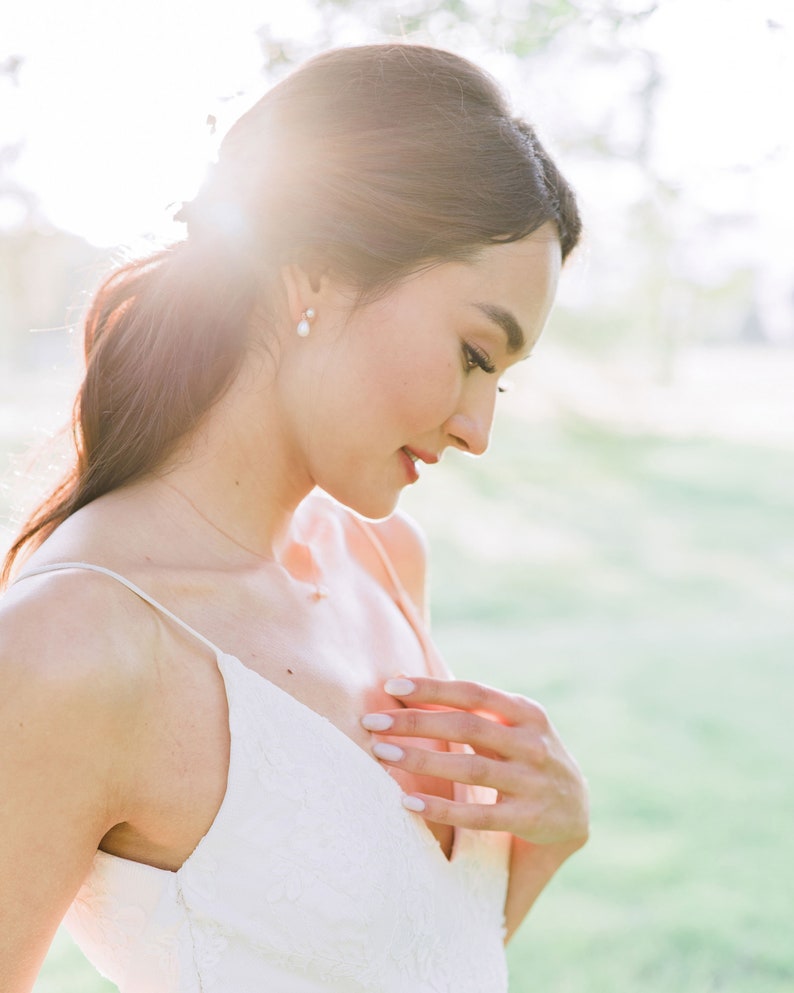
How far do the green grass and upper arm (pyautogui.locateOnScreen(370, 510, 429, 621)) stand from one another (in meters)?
2.08

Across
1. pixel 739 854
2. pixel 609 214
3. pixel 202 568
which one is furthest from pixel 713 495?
pixel 202 568

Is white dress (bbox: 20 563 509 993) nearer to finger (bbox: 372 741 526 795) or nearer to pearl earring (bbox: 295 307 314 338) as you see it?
finger (bbox: 372 741 526 795)

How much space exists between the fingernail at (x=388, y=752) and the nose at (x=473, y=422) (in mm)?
383

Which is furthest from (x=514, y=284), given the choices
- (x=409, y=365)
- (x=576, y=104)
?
(x=576, y=104)

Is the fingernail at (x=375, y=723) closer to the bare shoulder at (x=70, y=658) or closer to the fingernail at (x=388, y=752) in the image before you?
the fingernail at (x=388, y=752)

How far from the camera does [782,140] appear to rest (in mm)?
3109

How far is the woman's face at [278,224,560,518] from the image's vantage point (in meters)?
1.38

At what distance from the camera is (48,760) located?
104 centimetres

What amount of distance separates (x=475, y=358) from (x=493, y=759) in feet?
1.67

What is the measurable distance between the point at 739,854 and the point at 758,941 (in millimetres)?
643

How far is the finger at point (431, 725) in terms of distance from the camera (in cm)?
138

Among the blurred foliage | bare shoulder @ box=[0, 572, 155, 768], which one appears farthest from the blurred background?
bare shoulder @ box=[0, 572, 155, 768]

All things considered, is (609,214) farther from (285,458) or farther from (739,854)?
(285,458)

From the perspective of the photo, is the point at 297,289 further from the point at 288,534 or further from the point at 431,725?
the point at 431,725
